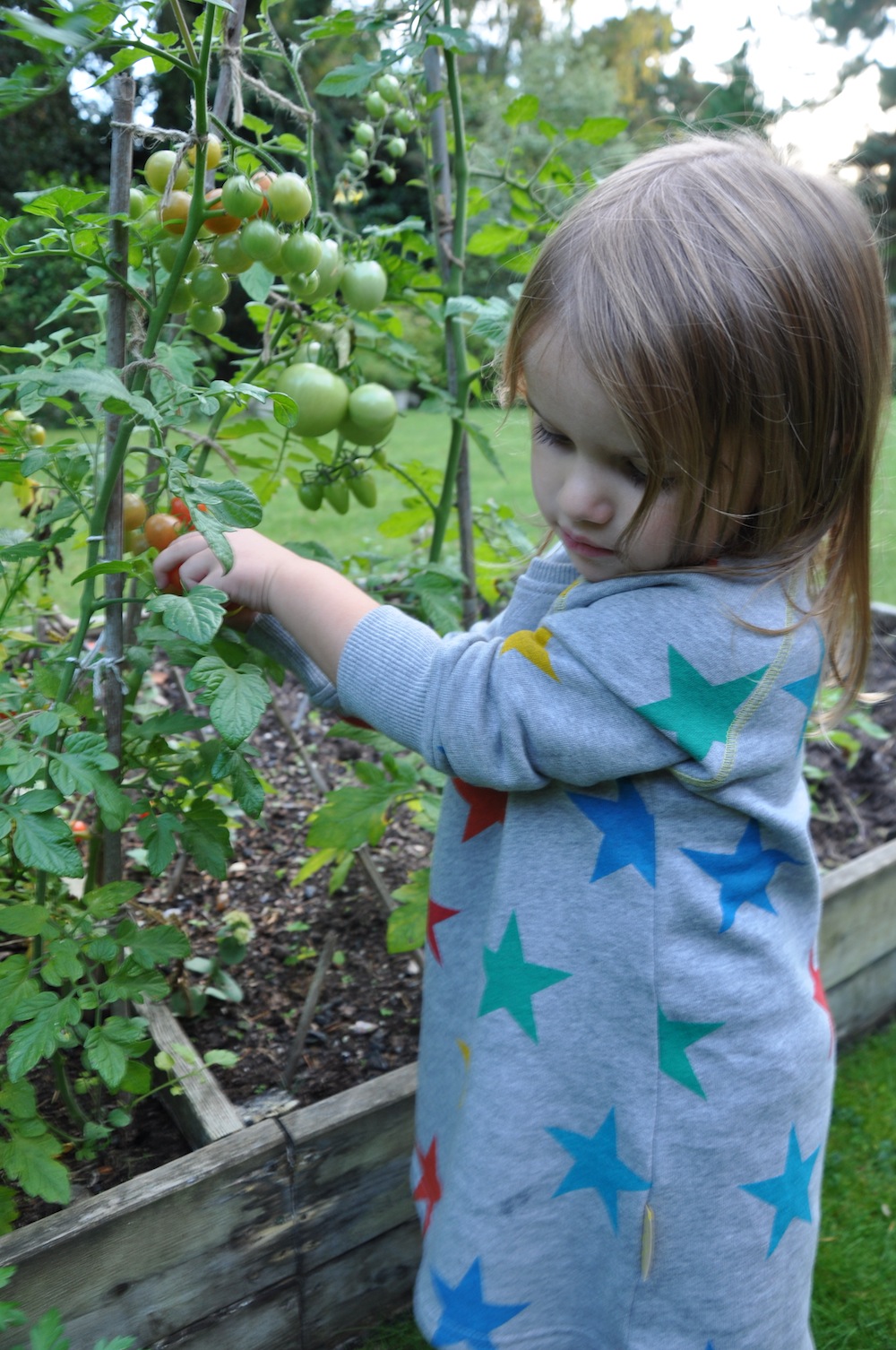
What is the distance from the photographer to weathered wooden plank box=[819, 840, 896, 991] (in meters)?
1.81

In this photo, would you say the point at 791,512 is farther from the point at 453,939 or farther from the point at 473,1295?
the point at 473,1295

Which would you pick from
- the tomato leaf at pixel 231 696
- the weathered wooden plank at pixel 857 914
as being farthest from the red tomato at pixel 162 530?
the weathered wooden plank at pixel 857 914

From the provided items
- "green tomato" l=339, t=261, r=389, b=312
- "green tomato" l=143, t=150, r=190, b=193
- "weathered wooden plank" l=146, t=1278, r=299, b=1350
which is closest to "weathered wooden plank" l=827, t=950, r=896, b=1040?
"weathered wooden plank" l=146, t=1278, r=299, b=1350

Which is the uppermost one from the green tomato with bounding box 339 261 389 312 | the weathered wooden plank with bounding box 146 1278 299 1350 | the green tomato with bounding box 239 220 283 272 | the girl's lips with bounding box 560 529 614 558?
the green tomato with bounding box 239 220 283 272

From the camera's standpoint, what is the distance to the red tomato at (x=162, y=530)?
100 centimetres

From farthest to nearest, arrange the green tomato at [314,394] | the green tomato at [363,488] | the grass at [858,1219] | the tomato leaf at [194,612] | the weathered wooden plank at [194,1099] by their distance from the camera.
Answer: the grass at [858,1219]
the green tomato at [363,488]
the weathered wooden plank at [194,1099]
the green tomato at [314,394]
the tomato leaf at [194,612]

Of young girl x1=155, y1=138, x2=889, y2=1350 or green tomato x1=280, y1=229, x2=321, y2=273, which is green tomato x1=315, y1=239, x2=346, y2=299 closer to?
green tomato x1=280, y1=229, x2=321, y2=273

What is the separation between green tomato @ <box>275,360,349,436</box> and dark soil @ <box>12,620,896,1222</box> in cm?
55

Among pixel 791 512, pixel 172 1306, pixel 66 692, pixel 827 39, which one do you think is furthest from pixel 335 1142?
pixel 827 39

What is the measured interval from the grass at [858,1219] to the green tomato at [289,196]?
1394mm

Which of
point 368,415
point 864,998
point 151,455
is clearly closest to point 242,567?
point 151,455

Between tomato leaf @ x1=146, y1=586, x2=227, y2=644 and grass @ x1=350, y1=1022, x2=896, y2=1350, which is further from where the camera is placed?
grass @ x1=350, y1=1022, x2=896, y2=1350

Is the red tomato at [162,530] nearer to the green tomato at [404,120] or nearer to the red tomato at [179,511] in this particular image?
the red tomato at [179,511]

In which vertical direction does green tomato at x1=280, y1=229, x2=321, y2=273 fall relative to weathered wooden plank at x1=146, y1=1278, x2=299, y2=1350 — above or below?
above
